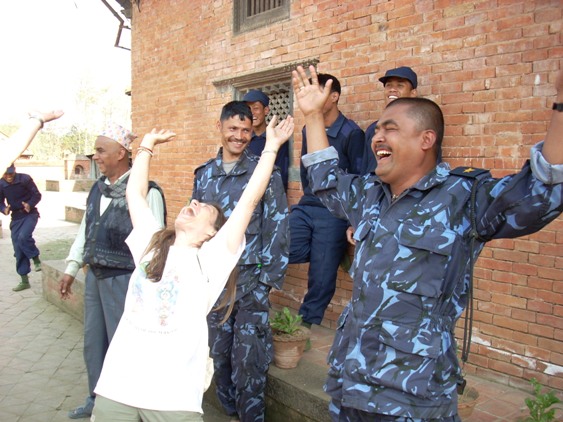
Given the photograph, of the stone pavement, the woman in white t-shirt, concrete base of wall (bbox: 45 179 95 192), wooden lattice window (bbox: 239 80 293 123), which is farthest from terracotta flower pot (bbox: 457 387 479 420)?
concrete base of wall (bbox: 45 179 95 192)

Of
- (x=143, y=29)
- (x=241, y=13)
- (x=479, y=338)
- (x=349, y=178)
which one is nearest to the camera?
(x=349, y=178)

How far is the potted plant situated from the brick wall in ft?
3.45

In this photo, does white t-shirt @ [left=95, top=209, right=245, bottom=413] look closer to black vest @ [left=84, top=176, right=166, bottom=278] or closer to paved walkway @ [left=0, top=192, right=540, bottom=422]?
black vest @ [left=84, top=176, right=166, bottom=278]

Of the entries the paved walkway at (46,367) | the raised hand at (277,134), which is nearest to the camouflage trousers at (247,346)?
the paved walkway at (46,367)

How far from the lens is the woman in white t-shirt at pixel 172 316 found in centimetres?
225

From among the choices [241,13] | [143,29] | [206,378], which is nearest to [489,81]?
[206,378]

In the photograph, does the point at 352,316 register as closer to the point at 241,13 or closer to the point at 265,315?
the point at 265,315

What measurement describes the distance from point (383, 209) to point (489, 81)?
84.7 inches

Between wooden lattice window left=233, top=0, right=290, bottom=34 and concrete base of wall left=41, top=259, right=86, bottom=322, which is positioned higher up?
wooden lattice window left=233, top=0, right=290, bottom=34

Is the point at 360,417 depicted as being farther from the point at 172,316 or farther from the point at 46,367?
the point at 46,367

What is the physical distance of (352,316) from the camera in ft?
7.09

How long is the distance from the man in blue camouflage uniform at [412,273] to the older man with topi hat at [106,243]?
75.9 inches

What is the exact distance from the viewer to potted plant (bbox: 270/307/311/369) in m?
3.90

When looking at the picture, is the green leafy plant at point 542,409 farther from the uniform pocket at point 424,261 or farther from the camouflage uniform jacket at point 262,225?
the camouflage uniform jacket at point 262,225
